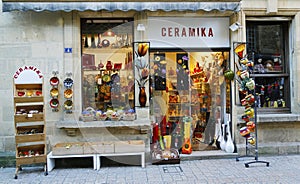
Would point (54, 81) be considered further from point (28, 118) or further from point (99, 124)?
point (99, 124)

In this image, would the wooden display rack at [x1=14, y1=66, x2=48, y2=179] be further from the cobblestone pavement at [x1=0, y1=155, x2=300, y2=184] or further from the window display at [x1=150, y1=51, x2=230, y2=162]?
the window display at [x1=150, y1=51, x2=230, y2=162]

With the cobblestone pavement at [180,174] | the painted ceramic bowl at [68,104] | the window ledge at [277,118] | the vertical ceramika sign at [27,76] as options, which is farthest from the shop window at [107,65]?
the window ledge at [277,118]

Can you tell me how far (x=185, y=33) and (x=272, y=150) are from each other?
3.23 meters

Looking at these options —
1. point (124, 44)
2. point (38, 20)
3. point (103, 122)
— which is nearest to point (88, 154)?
point (103, 122)

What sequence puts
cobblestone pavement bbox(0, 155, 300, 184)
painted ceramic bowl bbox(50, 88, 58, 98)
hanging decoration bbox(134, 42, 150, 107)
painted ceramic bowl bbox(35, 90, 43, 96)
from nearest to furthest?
1. cobblestone pavement bbox(0, 155, 300, 184)
2. painted ceramic bowl bbox(35, 90, 43, 96)
3. painted ceramic bowl bbox(50, 88, 58, 98)
4. hanging decoration bbox(134, 42, 150, 107)

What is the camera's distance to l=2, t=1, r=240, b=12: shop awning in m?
5.60

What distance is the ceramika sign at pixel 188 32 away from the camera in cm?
643

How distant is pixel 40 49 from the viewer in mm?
6094

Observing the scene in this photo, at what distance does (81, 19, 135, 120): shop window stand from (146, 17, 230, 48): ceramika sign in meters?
0.57

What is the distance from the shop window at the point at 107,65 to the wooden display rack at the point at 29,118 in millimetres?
1004

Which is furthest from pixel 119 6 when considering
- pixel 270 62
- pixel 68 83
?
pixel 270 62

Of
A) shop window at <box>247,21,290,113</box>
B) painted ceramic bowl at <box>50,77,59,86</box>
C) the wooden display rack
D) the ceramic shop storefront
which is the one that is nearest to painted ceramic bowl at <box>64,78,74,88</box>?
the ceramic shop storefront

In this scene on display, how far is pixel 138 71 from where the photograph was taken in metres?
6.25

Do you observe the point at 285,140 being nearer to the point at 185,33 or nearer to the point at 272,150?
the point at 272,150
